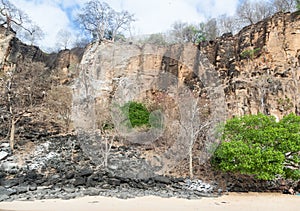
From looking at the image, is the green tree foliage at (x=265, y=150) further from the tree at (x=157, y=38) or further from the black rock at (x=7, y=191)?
the tree at (x=157, y=38)

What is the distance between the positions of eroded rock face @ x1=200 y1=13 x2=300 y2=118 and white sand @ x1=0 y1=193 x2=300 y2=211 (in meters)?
7.46

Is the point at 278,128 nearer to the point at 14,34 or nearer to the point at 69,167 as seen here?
the point at 69,167

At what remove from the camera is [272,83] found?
14742mm

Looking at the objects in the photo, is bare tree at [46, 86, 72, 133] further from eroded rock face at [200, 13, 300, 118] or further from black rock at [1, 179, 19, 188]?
eroded rock face at [200, 13, 300, 118]

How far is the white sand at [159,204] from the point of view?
657 cm


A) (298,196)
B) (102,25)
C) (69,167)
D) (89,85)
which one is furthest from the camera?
(102,25)

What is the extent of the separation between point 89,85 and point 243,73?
10102mm

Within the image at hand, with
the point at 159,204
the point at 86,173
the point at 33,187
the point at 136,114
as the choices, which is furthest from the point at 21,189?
the point at 136,114

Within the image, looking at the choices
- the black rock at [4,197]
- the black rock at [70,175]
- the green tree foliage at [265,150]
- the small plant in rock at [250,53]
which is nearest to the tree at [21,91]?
the black rock at [70,175]

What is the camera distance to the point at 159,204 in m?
7.09

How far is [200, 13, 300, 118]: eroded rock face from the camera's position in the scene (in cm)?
1447

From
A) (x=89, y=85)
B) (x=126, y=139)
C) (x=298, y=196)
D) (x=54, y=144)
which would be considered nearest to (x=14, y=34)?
(x=89, y=85)

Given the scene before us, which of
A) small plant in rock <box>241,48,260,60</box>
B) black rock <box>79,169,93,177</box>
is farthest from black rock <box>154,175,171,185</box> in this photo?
small plant in rock <box>241,48,260,60</box>

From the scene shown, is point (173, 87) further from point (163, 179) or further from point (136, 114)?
point (163, 179)
